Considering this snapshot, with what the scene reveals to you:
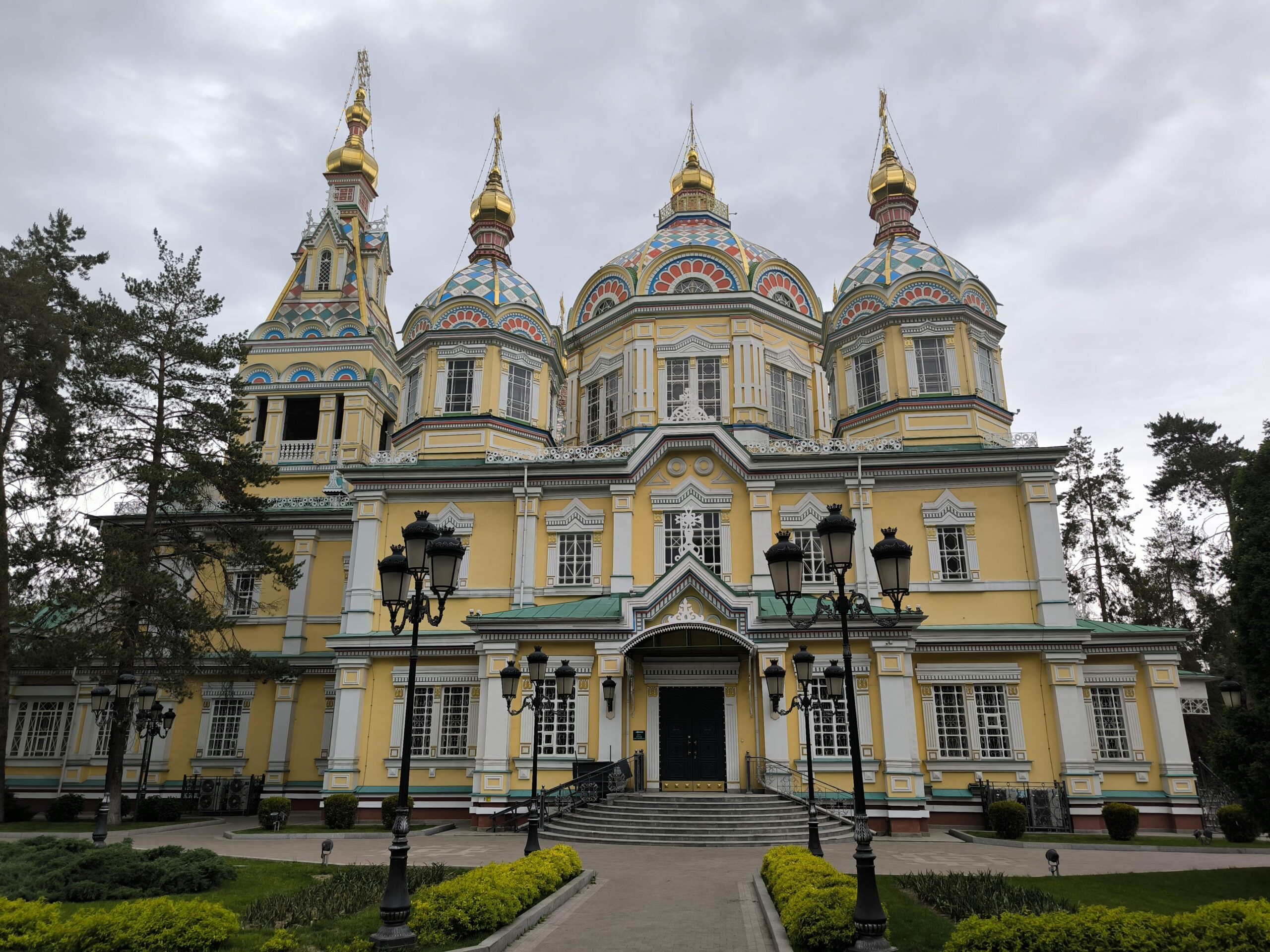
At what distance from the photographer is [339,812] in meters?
20.6

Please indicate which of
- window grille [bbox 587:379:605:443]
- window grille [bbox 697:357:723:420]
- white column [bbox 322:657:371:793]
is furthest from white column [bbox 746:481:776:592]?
white column [bbox 322:657:371:793]

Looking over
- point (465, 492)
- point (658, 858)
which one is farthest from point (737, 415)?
point (658, 858)

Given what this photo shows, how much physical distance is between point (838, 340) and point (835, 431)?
3017mm

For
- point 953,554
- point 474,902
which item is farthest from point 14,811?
point 953,554

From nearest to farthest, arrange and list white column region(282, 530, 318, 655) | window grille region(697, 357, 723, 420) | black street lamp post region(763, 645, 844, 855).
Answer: black street lamp post region(763, 645, 844, 855) < window grille region(697, 357, 723, 420) < white column region(282, 530, 318, 655)

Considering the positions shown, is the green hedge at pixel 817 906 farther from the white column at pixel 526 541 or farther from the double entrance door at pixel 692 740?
the white column at pixel 526 541

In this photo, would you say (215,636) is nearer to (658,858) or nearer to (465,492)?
(465,492)

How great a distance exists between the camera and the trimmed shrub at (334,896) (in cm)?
1007

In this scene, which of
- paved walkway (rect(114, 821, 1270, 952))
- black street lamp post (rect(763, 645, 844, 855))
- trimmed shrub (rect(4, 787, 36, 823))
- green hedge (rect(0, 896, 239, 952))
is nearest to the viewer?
green hedge (rect(0, 896, 239, 952))

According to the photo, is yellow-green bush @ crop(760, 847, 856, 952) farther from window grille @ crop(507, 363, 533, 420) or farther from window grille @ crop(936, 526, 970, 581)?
window grille @ crop(507, 363, 533, 420)

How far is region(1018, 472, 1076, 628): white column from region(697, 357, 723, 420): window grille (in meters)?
9.16

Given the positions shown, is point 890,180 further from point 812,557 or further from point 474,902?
point 474,902

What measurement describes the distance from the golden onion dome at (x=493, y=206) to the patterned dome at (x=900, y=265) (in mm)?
12952

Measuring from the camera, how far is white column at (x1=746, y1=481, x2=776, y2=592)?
2311cm
